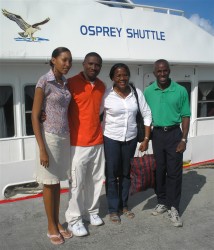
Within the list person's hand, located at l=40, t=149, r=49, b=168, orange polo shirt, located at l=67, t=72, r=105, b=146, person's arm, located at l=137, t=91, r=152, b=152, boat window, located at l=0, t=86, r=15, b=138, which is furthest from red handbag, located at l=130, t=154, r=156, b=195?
boat window, located at l=0, t=86, r=15, b=138

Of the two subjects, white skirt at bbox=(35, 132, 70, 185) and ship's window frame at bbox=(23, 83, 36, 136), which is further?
ship's window frame at bbox=(23, 83, 36, 136)

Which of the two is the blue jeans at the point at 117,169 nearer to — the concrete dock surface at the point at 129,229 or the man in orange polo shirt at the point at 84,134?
the man in orange polo shirt at the point at 84,134

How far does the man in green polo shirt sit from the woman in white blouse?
13 centimetres

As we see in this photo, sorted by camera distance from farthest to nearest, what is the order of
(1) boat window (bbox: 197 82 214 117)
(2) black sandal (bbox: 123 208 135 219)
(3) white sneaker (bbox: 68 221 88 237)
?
(1) boat window (bbox: 197 82 214 117) → (2) black sandal (bbox: 123 208 135 219) → (3) white sneaker (bbox: 68 221 88 237)

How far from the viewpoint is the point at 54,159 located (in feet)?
9.67

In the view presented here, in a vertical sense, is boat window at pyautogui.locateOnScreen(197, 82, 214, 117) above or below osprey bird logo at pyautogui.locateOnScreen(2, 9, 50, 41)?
below

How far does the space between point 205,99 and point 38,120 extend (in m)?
4.53

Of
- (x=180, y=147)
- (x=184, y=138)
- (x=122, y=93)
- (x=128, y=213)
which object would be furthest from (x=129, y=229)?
(x=122, y=93)

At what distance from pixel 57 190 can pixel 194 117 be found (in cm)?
401

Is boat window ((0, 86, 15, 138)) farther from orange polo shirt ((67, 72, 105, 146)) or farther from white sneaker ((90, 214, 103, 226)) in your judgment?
white sneaker ((90, 214, 103, 226))

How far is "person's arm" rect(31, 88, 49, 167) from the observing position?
9.11ft

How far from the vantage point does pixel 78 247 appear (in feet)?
10.1

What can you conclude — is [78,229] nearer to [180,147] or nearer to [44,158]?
[44,158]

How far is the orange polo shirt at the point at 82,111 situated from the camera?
3109 millimetres
